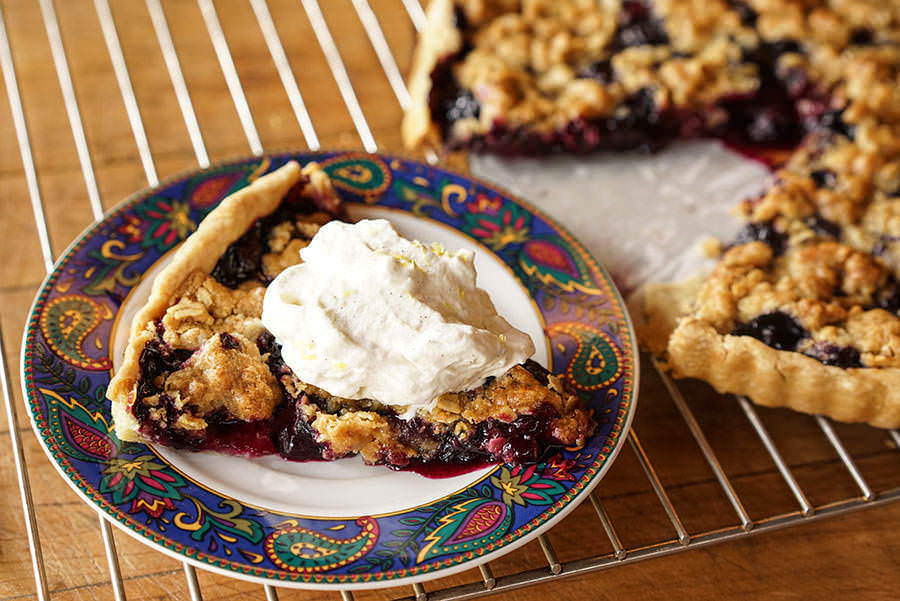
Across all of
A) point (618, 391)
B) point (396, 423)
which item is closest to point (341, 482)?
point (396, 423)

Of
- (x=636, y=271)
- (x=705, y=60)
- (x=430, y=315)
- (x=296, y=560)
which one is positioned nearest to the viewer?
(x=296, y=560)

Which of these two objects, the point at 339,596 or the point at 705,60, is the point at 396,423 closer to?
the point at 339,596

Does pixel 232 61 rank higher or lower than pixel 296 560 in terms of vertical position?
higher

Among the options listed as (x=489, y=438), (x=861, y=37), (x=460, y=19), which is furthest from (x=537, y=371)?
(x=861, y=37)

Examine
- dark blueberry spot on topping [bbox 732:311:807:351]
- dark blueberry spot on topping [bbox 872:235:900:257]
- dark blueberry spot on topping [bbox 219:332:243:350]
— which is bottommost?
dark blueberry spot on topping [bbox 732:311:807:351]

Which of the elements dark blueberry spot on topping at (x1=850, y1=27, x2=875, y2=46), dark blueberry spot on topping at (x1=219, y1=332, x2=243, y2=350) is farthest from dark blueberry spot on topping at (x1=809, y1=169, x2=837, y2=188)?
dark blueberry spot on topping at (x1=219, y1=332, x2=243, y2=350)

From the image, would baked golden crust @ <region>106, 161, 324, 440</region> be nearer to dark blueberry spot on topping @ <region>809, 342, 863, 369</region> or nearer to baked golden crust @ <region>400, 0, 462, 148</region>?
baked golden crust @ <region>400, 0, 462, 148</region>
